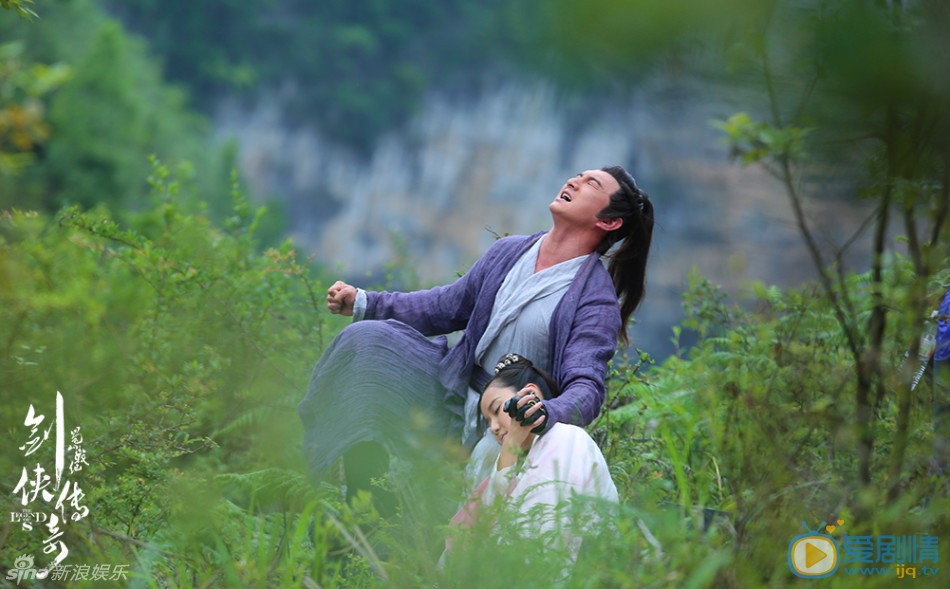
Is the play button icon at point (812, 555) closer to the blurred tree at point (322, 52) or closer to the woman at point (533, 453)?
the woman at point (533, 453)

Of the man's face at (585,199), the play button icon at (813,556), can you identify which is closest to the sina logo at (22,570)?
the man's face at (585,199)

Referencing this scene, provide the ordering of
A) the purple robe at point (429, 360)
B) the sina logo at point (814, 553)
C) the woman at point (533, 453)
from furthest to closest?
the purple robe at point (429, 360), the woman at point (533, 453), the sina logo at point (814, 553)

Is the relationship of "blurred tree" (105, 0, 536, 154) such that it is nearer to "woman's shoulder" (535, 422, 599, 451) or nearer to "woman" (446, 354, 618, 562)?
"woman" (446, 354, 618, 562)

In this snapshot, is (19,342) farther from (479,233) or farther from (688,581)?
(479,233)

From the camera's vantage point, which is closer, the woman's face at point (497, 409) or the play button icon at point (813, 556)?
the play button icon at point (813, 556)

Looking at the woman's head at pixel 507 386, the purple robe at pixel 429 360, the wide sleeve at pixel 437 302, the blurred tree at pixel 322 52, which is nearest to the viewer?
the woman's head at pixel 507 386

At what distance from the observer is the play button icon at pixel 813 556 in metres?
2.60

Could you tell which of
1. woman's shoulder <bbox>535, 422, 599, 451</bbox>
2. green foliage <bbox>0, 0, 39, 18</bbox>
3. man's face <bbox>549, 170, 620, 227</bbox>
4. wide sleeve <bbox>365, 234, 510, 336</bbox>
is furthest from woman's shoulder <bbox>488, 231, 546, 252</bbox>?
green foliage <bbox>0, 0, 39, 18</bbox>

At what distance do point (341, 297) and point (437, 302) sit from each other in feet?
1.06

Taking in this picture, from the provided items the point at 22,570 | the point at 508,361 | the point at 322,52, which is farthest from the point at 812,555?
the point at 322,52

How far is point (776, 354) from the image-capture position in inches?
162

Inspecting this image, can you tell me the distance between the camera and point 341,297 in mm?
3971

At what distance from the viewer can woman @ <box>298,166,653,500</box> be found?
3.64 meters

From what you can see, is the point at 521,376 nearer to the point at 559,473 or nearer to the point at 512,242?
the point at 559,473
